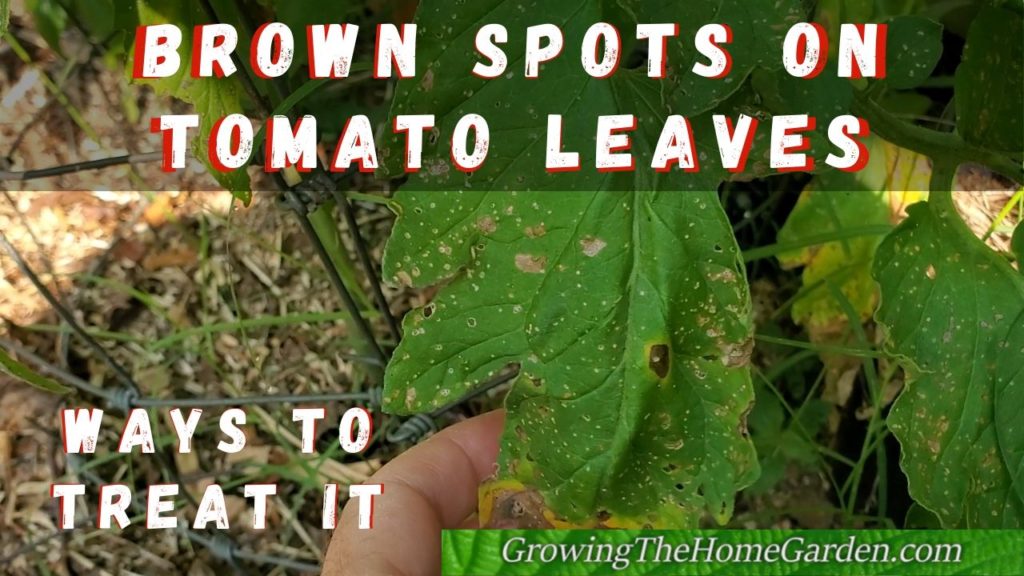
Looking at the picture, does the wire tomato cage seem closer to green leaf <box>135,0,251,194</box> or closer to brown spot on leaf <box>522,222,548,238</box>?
green leaf <box>135,0,251,194</box>

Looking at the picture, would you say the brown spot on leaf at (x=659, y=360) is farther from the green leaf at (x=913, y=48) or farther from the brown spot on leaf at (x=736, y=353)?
the green leaf at (x=913, y=48)

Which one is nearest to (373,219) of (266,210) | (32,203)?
(266,210)

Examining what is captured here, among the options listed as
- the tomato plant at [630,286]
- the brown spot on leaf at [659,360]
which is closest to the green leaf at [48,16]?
the tomato plant at [630,286]

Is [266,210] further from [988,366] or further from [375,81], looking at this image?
[988,366]

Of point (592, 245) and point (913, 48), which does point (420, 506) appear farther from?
Result: point (913, 48)

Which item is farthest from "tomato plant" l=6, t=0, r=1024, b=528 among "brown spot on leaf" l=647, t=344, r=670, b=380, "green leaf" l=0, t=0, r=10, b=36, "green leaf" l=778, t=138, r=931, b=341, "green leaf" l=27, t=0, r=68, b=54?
"green leaf" l=27, t=0, r=68, b=54

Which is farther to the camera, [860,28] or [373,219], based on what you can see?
[373,219]

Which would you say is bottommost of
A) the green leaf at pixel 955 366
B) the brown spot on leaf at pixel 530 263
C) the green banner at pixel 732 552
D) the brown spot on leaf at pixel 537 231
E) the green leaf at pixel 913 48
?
the green banner at pixel 732 552
